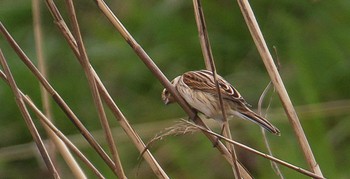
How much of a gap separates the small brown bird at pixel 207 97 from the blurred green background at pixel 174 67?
1.09 meters

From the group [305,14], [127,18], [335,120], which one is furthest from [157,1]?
[335,120]

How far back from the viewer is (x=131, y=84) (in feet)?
17.2

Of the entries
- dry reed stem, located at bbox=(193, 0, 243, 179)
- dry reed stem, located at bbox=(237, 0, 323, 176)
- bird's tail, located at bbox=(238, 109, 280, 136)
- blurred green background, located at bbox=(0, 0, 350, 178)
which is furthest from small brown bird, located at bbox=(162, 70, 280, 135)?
blurred green background, located at bbox=(0, 0, 350, 178)

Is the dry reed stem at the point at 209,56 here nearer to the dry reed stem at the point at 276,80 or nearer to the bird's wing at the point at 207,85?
the dry reed stem at the point at 276,80

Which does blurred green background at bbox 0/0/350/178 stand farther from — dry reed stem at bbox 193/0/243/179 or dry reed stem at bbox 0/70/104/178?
dry reed stem at bbox 193/0/243/179

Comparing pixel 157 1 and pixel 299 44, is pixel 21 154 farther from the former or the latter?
pixel 299 44

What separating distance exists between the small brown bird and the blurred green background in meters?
1.09

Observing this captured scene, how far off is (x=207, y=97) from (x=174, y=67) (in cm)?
170

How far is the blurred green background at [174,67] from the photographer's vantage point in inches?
187

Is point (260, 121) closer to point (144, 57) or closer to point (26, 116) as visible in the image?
point (144, 57)

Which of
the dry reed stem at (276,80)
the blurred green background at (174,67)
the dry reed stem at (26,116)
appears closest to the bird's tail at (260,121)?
the dry reed stem at (276,80)

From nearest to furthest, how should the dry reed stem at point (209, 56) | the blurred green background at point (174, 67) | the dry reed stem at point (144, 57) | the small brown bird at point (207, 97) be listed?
the dry reed stem at point (209, 56) < the dry reed stem at point (144, 57) < the small brown bird at point (207, 97) < the blurred green background at point (174, 67)

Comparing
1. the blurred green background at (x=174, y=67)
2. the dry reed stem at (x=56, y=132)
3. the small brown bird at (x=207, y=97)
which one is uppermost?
the dry reed stem at (x=56, y=132)

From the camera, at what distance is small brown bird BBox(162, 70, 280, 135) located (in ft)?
10.9
